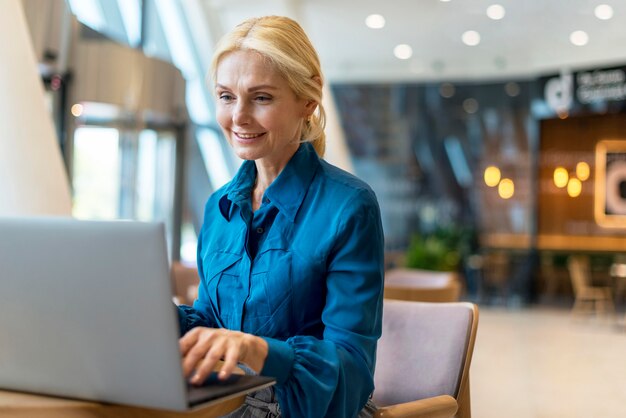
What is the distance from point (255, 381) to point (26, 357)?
0.33 meters

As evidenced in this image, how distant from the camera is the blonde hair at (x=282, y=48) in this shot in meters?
1.54

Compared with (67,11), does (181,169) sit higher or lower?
lower

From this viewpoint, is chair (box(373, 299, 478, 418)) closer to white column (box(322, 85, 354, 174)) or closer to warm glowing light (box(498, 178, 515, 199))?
Result: white column (box(322, 85, 354, 174))

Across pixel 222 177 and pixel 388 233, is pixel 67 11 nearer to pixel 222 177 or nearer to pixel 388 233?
pixel 222 177

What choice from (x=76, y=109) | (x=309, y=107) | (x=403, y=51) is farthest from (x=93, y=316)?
(x=403, y=51)

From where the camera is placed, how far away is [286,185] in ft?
5.40

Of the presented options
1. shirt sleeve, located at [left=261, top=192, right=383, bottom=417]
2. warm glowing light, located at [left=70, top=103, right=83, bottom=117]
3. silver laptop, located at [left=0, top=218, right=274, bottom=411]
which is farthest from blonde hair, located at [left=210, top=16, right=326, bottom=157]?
warm glowing light, located at [left=70, top=103, right=83, bottom=117]

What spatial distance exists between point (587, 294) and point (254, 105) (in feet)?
37.2

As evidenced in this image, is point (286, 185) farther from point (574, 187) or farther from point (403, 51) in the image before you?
point (574, 187)

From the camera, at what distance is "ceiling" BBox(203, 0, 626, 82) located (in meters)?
10.8

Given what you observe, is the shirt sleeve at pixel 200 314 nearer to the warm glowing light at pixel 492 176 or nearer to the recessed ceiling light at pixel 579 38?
the recessed ceiling light at pixel 579 38

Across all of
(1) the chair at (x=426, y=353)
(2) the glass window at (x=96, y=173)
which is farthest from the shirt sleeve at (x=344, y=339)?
(2) the glass window at (x=96, y=173)

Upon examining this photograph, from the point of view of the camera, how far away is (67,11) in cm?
741

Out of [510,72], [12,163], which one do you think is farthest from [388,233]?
[12,163]
